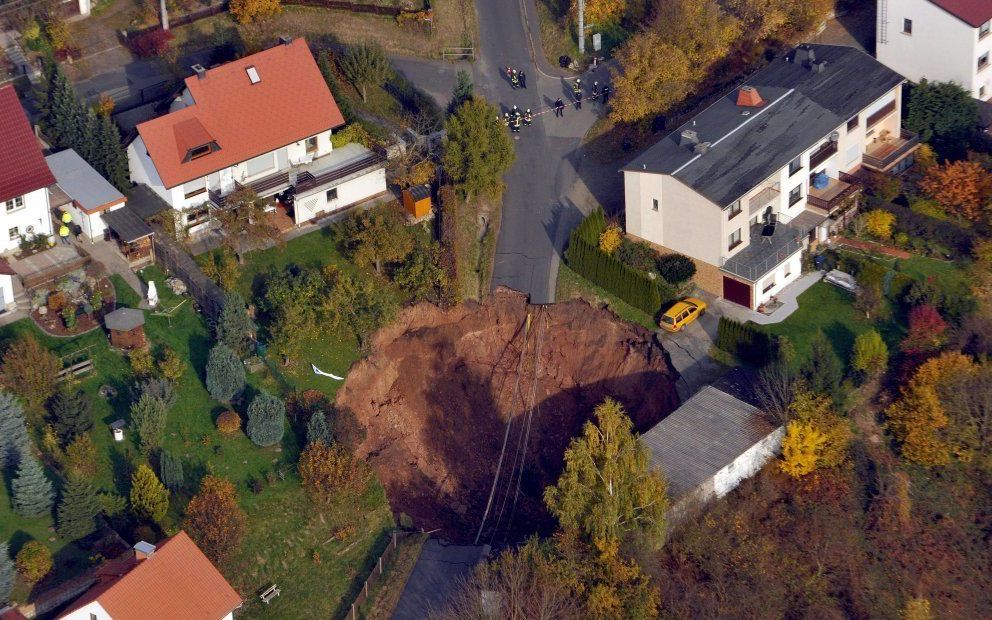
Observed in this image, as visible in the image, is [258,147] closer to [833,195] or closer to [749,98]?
[749,98]

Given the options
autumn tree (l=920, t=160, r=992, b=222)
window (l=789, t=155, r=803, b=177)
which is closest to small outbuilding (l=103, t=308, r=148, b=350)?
window (l=789, t=155, r=803, b=177)

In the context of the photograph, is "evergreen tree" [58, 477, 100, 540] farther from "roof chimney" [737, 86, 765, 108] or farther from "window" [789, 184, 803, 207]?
"roof chimney" [737, 86, 765, 108]

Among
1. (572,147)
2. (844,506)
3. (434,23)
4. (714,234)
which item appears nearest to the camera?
(844,506)

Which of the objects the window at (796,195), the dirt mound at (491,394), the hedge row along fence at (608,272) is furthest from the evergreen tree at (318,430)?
the window at (796,195)

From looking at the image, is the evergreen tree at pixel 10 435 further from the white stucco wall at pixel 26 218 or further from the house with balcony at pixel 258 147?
the house with balcony at pixel 258 147

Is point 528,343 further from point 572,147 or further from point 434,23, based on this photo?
point 434,23

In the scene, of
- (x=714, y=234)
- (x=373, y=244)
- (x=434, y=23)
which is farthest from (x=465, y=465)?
(x=434, y=23)
